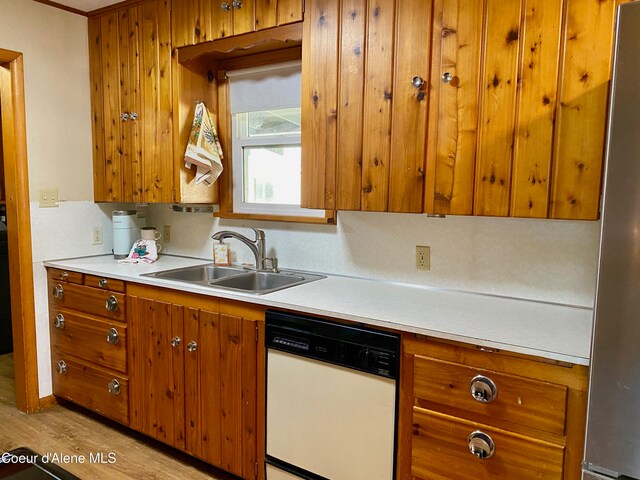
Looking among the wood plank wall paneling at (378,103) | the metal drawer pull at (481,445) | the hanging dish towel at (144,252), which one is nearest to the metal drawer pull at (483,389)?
the metal drawer pull at (481,445)

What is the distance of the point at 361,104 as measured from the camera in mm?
1888

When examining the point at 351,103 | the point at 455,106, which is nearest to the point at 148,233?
the point at 351,103

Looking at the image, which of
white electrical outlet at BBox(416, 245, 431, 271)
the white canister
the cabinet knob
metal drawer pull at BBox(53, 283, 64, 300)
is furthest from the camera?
the white canister

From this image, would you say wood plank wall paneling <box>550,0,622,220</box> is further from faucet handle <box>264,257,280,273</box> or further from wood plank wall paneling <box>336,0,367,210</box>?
faucet handle <box>264,257,280,273</box>

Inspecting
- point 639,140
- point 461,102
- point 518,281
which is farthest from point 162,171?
point 639,140

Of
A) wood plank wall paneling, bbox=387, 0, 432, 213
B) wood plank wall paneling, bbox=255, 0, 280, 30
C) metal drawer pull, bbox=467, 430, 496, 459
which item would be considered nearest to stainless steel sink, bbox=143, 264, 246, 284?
wood plank wall paneling, bbox=387, 0, 432, 213

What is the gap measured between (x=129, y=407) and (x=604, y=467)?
7.16 ft

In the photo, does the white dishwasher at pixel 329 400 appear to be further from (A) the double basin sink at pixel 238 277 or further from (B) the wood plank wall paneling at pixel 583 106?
(B) the wood plank wall paneling at pixel 583 106

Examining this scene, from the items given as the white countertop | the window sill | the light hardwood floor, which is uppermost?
the window sill

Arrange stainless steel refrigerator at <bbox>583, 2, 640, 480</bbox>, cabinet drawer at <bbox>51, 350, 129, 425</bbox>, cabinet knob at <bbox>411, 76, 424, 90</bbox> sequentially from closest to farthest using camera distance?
1. stainless steel refrigerator at <bbox>583, 2, 640, 480</bbox>
2. cabinet knob at <bbox>411, 76, 424, 90</bbox>
3. cabinet drawer at <bbox>51, 350, 129, 425</bbox>

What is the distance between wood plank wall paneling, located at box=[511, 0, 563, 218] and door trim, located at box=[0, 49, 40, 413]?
2.59m

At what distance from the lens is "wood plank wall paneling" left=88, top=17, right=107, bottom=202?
288 centimetres

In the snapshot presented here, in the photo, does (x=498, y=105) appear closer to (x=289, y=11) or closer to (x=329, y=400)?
(x=289, y=11)

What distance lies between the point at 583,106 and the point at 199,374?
1.87 m
